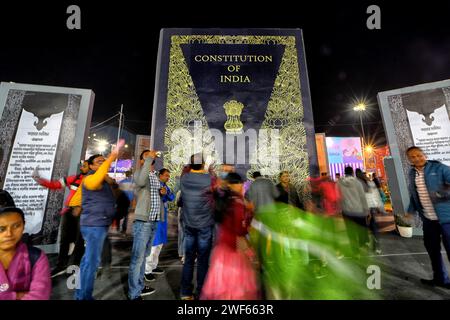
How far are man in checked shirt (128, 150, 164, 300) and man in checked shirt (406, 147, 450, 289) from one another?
3.74 meters

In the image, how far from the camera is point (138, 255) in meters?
2.54

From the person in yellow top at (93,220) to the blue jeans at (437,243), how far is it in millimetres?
4224

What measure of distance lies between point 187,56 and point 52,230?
5.88 m

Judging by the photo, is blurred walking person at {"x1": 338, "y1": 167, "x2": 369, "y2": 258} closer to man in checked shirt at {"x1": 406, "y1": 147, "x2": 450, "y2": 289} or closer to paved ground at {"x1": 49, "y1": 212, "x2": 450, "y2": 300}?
paved ground at {"x1": 49, "y1": 212, "x2": 450, "y2": 300}

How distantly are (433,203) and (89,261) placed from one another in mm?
4378

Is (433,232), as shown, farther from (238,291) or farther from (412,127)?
(412,127)

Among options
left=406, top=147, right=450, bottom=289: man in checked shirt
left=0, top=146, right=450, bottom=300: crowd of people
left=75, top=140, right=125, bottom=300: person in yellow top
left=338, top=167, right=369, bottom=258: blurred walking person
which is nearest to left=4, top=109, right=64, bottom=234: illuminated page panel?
left=0, top=146, right=450, bottom=300: crowd of people

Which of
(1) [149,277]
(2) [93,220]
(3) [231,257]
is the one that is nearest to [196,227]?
(3) [231,257]

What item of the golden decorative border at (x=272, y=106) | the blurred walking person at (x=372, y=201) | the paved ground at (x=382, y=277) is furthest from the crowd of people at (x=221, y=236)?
the golden decorative border at (x=272, y=106)

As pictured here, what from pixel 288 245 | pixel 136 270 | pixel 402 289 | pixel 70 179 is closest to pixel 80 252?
pixel 70 179

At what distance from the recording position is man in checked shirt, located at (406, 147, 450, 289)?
9.00 ft

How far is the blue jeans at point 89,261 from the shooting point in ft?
7.25

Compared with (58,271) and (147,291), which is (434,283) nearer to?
(147,291)
